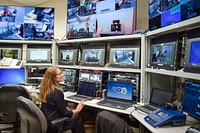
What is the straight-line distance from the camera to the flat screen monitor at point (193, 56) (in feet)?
5.30

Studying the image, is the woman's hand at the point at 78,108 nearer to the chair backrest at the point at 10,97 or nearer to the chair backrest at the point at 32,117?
the chair backrest at the point at 32,117

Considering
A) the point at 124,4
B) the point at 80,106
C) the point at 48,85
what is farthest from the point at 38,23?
the point at 80,106

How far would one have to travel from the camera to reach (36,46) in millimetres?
3838

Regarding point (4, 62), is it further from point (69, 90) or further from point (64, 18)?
point (64, 18)

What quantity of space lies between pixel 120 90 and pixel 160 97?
62 cm

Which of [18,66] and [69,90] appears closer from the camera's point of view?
[69,90]

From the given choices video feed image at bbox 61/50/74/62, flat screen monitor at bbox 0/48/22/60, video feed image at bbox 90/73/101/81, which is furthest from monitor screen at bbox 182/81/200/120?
flat screen monitor at bbox 0/48/22/60

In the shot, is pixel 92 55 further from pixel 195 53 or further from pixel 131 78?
pixel 195 53

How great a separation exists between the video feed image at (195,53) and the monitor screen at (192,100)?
202 millimetres

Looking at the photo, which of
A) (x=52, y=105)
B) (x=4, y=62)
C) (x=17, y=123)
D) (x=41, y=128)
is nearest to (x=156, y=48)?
(x=52, y=105)

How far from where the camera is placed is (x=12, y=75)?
3.71 metres

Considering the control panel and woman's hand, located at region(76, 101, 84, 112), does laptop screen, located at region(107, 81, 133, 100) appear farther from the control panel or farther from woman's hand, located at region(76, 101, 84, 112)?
woman's hand, located at region(76, 101, 84, 112)

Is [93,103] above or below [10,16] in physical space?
below

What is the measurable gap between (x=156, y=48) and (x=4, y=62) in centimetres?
276
